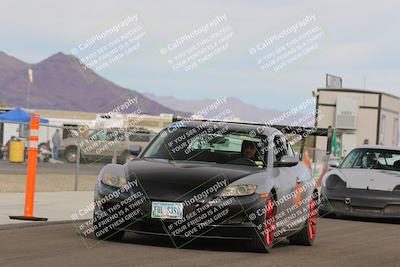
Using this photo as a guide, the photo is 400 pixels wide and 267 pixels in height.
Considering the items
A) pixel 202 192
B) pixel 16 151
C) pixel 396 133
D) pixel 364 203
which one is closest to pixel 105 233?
pixel 202 192

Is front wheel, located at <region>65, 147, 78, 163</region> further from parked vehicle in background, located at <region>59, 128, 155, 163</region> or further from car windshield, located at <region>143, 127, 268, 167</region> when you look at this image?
car windshield, located at <region>143, 127, 268, 167</region>

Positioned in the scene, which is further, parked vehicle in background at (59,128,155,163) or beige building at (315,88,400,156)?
beige building at (315,88,400,156)

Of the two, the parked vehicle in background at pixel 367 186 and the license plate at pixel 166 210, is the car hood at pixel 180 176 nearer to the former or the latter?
the license plate at pixel 166 210

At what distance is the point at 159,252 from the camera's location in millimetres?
9797

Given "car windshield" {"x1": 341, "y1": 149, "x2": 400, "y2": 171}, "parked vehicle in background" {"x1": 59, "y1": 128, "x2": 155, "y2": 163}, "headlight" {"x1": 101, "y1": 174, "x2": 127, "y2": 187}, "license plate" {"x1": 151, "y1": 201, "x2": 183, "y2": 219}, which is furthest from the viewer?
"parked vehicle in background" {"x1": 59, "y1": 128, "x2": 155, "y2": 163}

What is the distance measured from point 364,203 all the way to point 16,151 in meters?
11.8

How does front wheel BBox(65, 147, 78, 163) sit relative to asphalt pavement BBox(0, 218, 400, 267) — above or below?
below

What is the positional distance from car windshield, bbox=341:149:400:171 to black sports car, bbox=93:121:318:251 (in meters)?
7.41

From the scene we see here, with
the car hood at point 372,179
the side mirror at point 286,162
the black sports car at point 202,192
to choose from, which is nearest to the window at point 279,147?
the black sports car at point 202,192

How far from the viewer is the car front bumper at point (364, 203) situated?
1800 cm

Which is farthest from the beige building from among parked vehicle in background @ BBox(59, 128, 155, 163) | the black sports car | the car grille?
the black sports car

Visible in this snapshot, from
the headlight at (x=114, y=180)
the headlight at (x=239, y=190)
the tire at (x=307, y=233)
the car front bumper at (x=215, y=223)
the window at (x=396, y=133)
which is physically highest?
the headlight at (x=114, y=180)

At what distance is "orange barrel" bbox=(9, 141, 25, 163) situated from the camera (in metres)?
25.1

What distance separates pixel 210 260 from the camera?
369 inches
